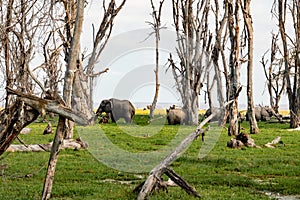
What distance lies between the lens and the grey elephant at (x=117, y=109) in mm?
40062

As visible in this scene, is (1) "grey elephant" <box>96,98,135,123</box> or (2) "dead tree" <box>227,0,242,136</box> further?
(1) "grey elephant" <box>96,98,135,123</box>

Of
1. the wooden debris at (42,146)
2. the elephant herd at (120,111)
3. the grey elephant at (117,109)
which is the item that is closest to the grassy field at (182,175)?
the wooden debris at (42,146)

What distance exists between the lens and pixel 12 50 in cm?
2155

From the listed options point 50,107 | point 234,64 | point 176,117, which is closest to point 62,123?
point 50,107

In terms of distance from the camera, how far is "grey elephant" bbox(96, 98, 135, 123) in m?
40.1

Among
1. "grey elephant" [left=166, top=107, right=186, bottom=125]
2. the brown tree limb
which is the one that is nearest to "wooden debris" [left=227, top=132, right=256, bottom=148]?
the brown tree limb

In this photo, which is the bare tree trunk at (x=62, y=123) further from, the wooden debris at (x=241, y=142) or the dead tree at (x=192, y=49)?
the dead tree at (x=192, y=49)

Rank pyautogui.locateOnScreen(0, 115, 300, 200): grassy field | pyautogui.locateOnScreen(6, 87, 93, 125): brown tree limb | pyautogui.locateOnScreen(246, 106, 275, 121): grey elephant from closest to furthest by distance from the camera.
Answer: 1. pyautogui.locateOnScreen(6, 87, 93, 125): brown tree limb
2. pyautogui.locateOnScreen(0, 115, 300, 200): grassy field
3. pyautogui.locateOnScreen(246, 106, 275, 121): grey elephant

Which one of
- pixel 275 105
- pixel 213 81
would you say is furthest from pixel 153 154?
pixel 275 105

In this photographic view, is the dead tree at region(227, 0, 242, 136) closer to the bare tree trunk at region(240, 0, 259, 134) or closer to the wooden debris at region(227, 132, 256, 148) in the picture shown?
the bare tree trunk at region(240, 0, 259, 134)

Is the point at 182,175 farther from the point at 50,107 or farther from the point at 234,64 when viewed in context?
the point at 234,64

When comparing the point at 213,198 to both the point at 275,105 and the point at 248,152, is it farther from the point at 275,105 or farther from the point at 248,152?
the point at 275,105

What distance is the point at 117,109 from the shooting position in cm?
4084

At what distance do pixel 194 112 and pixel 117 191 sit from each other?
85.6 ft
